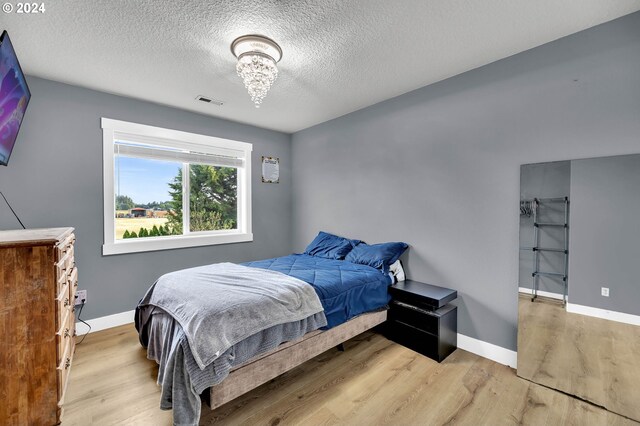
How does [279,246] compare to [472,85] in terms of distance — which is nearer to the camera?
[472,85]

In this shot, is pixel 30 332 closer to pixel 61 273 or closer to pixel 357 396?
pixel 61 273

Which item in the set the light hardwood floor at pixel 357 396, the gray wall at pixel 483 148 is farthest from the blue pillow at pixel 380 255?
the light hardwood floor at pixel 357 396

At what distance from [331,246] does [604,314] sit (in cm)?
245

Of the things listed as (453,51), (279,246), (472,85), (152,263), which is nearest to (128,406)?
(152,263)

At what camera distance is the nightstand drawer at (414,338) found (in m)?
2.36

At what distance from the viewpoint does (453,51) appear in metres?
2.17

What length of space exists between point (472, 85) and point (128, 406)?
12.0 ft

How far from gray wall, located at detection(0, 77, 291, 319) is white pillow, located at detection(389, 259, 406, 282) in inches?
97.1

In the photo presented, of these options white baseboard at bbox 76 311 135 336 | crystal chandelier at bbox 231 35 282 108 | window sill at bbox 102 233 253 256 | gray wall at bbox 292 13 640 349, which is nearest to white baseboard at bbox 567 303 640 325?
gray wall at bbox 292 13 640 349

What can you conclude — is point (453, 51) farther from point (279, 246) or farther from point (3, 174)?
point (3, 174)

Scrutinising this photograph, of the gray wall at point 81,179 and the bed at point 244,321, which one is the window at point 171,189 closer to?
the gray wall at point 81,179

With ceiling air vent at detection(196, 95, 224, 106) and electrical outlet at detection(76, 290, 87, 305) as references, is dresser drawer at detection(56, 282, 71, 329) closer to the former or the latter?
electrical outlet at detection(76, 290, 87, 305)

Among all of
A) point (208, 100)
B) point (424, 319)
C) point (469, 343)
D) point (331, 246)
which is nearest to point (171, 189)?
point (208, 100)

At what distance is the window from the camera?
9.86ft
